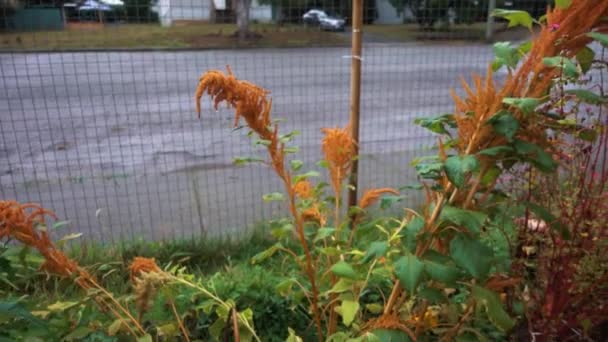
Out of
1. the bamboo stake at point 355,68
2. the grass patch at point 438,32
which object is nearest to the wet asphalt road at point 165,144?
the grass patch at point 438,32

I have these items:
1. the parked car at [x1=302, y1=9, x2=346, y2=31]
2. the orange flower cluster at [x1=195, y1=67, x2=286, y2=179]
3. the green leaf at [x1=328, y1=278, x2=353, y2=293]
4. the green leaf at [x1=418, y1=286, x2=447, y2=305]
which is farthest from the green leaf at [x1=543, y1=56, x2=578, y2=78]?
the parked car at [x1=302, y1=9, x2=346, y2=31]

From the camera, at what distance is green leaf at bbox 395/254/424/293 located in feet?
4.90

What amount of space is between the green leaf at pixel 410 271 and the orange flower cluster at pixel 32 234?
1.16 metres

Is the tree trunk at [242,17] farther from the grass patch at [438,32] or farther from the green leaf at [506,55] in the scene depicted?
the green leaf at [506,55]

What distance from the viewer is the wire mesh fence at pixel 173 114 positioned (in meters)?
4.13

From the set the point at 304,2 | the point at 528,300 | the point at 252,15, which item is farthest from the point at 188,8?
the point at 528,300

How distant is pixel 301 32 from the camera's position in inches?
209

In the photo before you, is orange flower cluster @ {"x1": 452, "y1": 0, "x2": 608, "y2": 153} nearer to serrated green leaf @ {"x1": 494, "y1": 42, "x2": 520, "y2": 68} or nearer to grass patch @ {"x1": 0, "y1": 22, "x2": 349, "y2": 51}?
serrated green leaf @ {"x1": 494, "y1": 42, "x2": 520, "y2": 68}

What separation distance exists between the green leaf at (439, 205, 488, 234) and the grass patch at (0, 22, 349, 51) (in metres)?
3.30

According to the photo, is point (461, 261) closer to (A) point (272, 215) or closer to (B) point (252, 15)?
(A) point (272, 215)

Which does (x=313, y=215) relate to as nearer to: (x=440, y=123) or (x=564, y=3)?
(x=440, y=123)

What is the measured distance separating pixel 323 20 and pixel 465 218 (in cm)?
439

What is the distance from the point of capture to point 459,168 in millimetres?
1420

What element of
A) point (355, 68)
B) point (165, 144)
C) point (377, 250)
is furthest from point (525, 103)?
point (165, 144)
